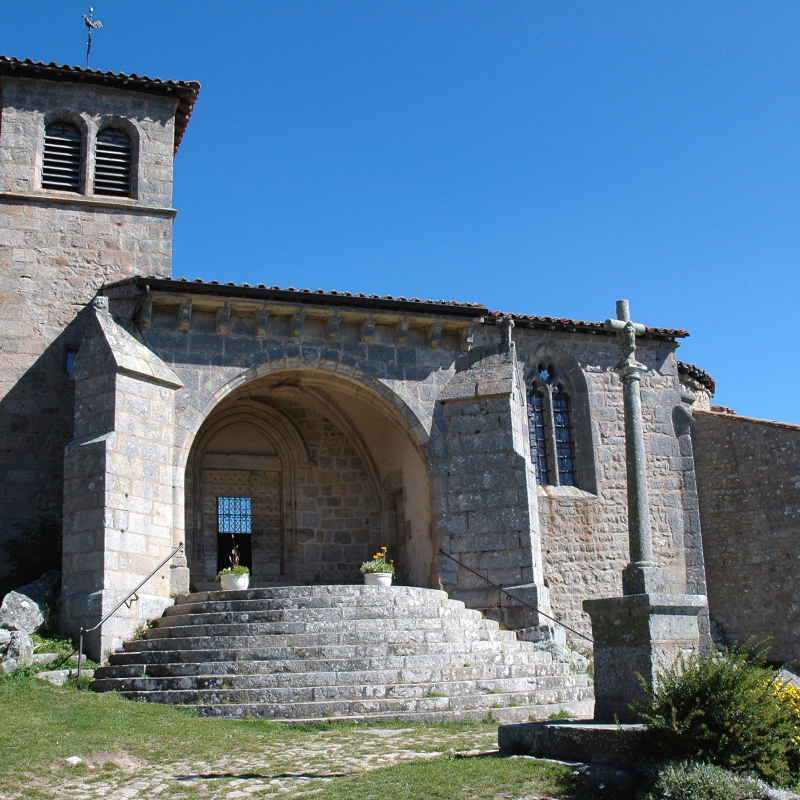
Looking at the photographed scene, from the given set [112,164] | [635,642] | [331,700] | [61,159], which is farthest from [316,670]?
[61,159]

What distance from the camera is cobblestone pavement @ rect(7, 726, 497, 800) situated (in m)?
6.77

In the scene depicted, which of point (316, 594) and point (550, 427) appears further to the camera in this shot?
point (550, 427)

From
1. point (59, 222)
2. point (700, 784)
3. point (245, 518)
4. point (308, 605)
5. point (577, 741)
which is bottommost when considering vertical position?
point (700, 784)

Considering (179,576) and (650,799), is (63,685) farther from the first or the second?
(650,799)

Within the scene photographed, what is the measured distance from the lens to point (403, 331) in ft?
49.2

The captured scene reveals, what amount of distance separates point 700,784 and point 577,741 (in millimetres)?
1139

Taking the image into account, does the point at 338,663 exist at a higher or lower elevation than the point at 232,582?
lower

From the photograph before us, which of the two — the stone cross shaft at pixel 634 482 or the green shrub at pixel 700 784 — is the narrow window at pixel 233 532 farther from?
the green shrub at pixel 700 784

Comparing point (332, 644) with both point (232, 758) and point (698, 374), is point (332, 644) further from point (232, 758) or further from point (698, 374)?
point (698, 374)

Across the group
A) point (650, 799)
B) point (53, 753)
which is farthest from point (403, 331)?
point (650, 799)

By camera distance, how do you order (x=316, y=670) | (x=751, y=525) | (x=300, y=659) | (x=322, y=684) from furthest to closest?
(x=751, y=525), (x=300, y=659), (x=316, y=670), (x=322, y=684)

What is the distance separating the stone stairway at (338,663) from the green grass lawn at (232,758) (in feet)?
1.52

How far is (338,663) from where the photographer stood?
34.8 feet

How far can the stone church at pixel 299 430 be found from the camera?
13.2m
